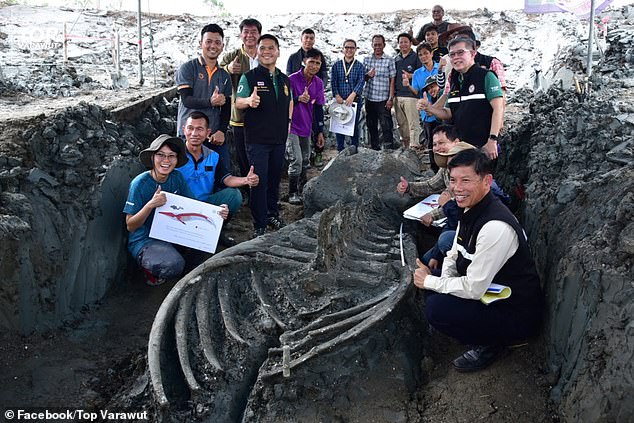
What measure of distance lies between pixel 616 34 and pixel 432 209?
10.4 metres

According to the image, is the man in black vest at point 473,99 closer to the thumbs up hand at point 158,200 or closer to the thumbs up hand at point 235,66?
the thumbs up hand at point 235,66

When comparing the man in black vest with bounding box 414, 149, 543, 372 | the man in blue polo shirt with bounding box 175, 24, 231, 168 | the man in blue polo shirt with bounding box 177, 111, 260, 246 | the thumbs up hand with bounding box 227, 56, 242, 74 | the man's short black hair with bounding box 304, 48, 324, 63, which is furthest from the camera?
the man's short black hair with bounding box 304, 48, 324, 63

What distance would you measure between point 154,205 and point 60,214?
756 millimetres

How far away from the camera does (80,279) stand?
4648 mm

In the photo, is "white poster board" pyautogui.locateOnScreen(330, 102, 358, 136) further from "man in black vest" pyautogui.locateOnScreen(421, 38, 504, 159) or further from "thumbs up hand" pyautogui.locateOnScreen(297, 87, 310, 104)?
"man in black vest" pyautogui.locateOnScreen(421, 38, 504, 159)

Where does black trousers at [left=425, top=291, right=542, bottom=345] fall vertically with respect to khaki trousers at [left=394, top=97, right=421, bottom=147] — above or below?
below

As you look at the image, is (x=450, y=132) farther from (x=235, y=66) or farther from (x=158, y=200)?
(x=235, y=66)

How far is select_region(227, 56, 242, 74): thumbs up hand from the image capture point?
6267 mm

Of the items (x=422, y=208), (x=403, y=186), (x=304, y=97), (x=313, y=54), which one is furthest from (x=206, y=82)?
(x=422, y=208)

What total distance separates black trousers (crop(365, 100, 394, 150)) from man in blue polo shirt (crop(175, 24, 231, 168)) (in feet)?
10.5

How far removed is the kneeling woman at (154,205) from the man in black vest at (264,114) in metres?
0.83

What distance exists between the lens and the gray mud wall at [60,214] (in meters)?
4.04

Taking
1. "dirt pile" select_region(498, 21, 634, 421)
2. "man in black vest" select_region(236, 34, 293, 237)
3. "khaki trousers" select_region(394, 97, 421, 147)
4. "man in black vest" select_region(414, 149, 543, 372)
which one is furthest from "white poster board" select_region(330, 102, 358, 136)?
"man in black vest" select_region(414, 149, 543, 372)

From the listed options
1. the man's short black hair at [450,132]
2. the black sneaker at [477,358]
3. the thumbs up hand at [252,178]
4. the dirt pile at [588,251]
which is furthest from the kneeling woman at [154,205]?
the dirt pile at [588,251]
